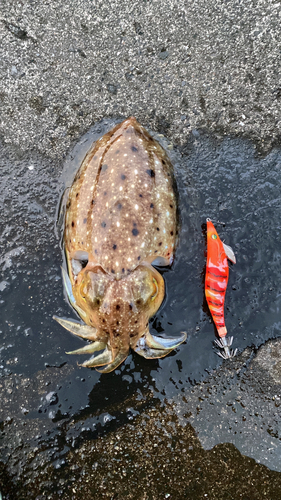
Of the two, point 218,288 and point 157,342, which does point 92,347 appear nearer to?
point 157,342

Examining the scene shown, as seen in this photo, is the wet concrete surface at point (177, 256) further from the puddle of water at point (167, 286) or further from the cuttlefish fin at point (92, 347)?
the cuttlefish fin at point (92, 347)

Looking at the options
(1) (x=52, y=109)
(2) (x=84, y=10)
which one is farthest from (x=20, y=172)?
(2) (x=84, y=10)

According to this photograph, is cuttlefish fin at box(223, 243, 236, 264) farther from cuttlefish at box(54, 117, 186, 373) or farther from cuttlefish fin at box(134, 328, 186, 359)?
cuttlefish fin at box(134, 328, 186, 359)

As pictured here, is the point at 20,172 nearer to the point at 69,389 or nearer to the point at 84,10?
the point at 84,10

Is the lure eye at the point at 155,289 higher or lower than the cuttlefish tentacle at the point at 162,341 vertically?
higher

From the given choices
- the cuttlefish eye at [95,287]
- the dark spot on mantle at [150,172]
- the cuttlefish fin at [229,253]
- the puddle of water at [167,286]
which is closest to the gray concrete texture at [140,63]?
the puddle of water at [167,286]

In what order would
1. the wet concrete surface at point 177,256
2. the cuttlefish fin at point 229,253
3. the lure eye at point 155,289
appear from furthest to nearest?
the cuttlefish fin at point 229,253 → the wet concrete surface at point 177,256 → the lure eye at point 155,289

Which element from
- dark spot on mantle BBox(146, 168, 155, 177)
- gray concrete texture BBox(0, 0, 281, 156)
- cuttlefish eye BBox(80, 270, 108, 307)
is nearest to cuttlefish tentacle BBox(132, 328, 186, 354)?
cuttlefish eye BBox(80, 270, 108, 307)
